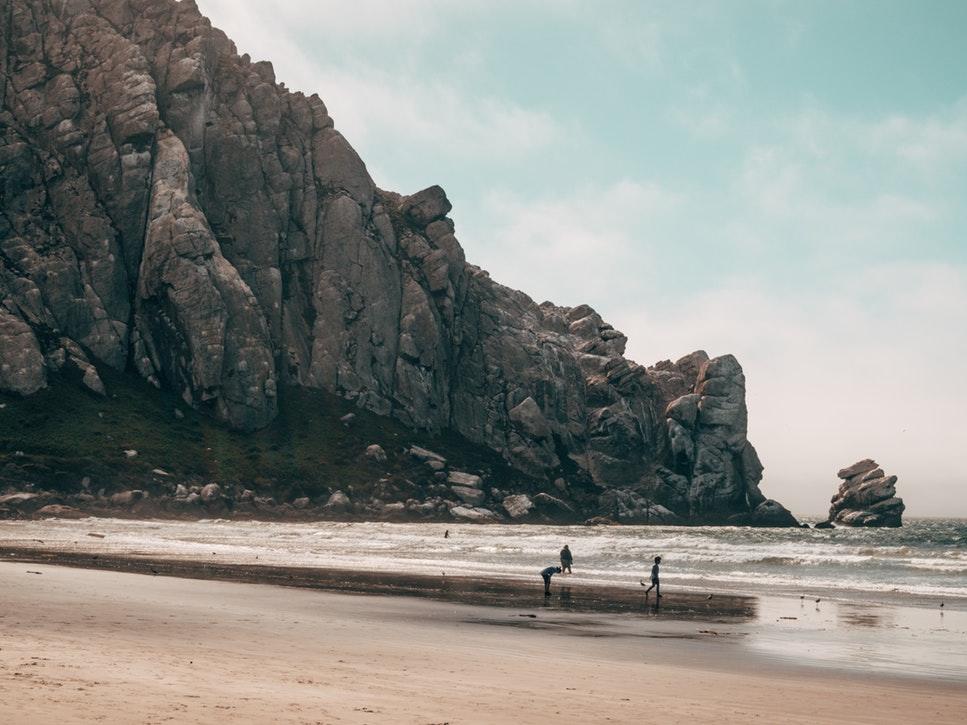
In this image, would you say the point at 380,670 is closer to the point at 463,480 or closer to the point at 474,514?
the point at 474,514

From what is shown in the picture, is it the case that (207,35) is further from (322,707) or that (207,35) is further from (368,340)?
(322,707)

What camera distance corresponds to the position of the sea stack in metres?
189

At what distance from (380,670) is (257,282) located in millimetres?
146078

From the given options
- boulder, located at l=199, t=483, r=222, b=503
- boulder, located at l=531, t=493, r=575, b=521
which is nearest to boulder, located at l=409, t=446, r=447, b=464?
boulder, located at l=531, t=493, r=575, b=521

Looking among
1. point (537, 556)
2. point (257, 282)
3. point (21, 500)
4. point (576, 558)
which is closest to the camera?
point (576, 558)

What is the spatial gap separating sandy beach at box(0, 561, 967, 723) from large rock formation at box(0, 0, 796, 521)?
376 ft

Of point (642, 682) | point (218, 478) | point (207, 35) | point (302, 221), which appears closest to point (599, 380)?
point (302, 221)

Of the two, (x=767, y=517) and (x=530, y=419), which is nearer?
(x=530, y=419)

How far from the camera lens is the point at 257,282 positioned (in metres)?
160

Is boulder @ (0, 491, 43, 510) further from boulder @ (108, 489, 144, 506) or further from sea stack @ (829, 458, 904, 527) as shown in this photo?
sea stack @ (829, 458, 904, 527)

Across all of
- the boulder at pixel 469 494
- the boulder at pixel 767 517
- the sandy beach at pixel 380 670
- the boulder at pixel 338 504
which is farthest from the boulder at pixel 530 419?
the sandy beach at pixel 380 670

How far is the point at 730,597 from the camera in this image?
45531mm

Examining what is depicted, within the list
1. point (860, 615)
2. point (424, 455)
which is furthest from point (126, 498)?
point (860, 615)

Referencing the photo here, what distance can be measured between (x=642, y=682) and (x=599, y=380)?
16754 cm
